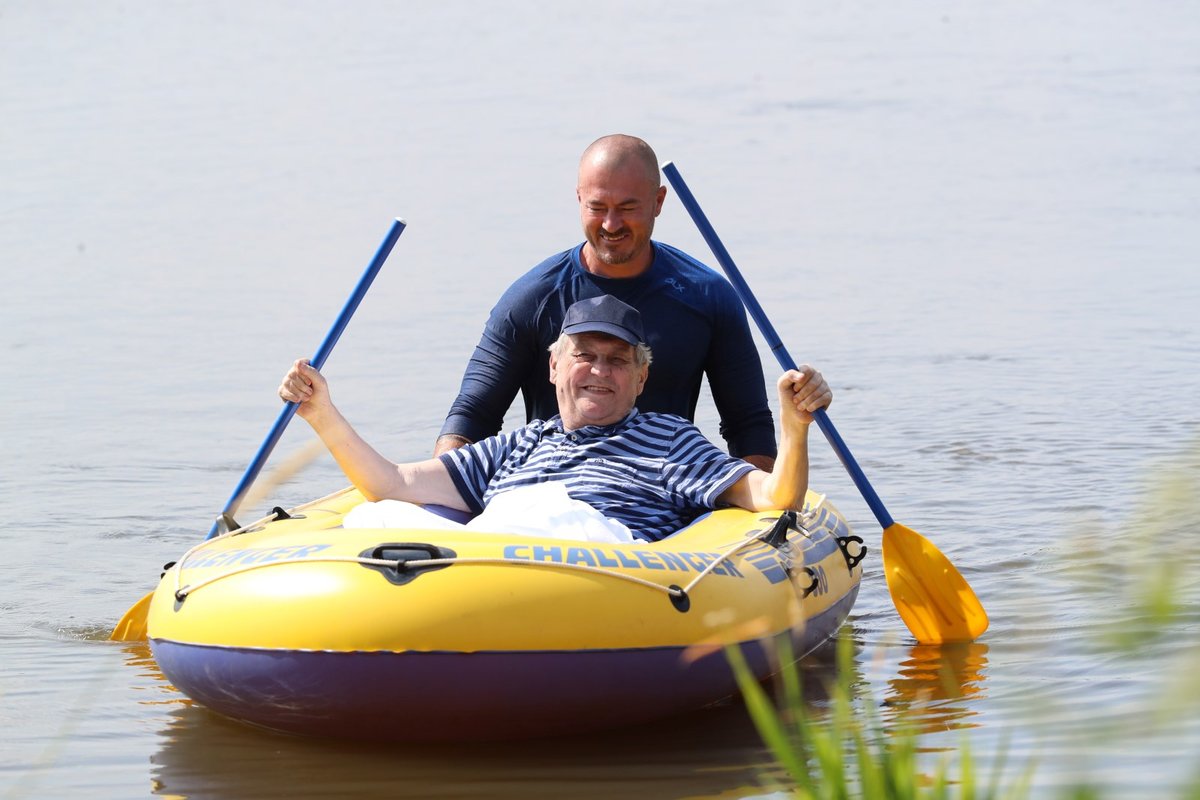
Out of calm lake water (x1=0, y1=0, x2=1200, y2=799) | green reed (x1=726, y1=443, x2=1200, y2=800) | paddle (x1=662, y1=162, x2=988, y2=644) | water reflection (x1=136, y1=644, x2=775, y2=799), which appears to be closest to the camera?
green reed (x1=726, y1=443, x2=1200, y2=800)

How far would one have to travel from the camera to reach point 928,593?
517 cm

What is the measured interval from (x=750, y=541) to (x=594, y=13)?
73.5 feet

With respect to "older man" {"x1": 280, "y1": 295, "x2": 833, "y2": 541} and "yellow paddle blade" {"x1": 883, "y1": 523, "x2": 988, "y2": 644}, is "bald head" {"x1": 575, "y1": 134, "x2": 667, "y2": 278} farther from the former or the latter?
"yellow paddle blade" {"x1": 883, "y1": 523, "x2": 988, "y2": 644}

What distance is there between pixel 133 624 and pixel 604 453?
1.55m

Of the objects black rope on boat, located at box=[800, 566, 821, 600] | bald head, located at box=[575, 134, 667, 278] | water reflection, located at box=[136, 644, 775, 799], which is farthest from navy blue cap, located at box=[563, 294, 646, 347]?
water reflection, located at box=[136, 644, 775, 799]

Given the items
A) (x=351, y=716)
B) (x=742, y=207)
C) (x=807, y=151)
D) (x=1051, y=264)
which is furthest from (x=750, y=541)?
(x=807, y=151)

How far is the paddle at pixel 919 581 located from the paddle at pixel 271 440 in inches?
34.1

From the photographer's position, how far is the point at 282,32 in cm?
2425

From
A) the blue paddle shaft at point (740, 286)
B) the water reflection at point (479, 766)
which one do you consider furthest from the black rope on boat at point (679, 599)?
the blue paddle shaft at point (740, 286)

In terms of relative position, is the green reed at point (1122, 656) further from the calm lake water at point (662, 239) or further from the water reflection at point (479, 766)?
the water reflection at point (479, 766)

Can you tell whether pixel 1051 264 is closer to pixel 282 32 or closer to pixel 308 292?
pixel 308 292

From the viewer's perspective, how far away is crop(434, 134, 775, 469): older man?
16.1 feet

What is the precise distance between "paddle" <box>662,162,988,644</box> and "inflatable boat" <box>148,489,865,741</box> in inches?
44.5

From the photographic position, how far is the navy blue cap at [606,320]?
4.34 metres
